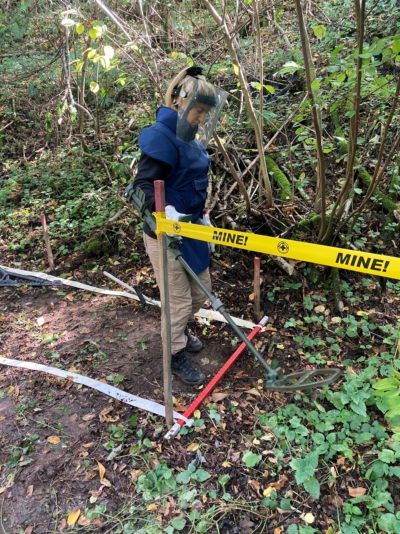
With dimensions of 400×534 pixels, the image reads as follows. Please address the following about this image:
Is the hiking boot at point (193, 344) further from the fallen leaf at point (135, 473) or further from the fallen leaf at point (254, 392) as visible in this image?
the fallen leaf at point (135, 473)

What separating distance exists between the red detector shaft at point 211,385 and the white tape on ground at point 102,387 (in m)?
0.07

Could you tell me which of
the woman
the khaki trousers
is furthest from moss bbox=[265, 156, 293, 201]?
the khaki trousers

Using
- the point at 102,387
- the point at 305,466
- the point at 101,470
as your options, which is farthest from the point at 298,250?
the point at 102,387

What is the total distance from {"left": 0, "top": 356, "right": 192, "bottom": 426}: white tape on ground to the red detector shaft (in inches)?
2.7

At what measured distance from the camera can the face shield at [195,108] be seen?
2.53m

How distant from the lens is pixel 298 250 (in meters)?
2.19

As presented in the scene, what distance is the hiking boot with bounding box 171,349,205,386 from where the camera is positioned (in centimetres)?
332

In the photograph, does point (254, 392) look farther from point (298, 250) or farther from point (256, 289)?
point (298, 250)

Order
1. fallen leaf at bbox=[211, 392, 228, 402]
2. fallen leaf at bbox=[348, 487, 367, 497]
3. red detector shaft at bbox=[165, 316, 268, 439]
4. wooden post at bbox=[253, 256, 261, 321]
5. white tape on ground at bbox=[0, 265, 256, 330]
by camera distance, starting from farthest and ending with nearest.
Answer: white tape on ground at bbox=[0, 265, 256, 330], wooden post at bbox=[253, 256, 261, 321], fallen leaf at bbox=[211, 392, 228, 402], red detector shaft at bbox=[165, 316, 268, 439], fallen leaf at bbox=[348, 487, 367, 497]

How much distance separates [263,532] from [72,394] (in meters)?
1.79

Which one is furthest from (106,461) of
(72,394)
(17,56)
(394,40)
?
(17,56)

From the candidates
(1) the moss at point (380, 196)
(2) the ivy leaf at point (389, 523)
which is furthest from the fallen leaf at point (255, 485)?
(1) the moss at point (380, 196)

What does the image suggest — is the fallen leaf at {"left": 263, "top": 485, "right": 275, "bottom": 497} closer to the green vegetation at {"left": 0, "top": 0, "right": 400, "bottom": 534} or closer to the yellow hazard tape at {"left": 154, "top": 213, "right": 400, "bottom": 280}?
the green vegetation at {"left": 0, "top": 0, "right": 400, "bottom": 534}

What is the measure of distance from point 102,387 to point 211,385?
0.90m
